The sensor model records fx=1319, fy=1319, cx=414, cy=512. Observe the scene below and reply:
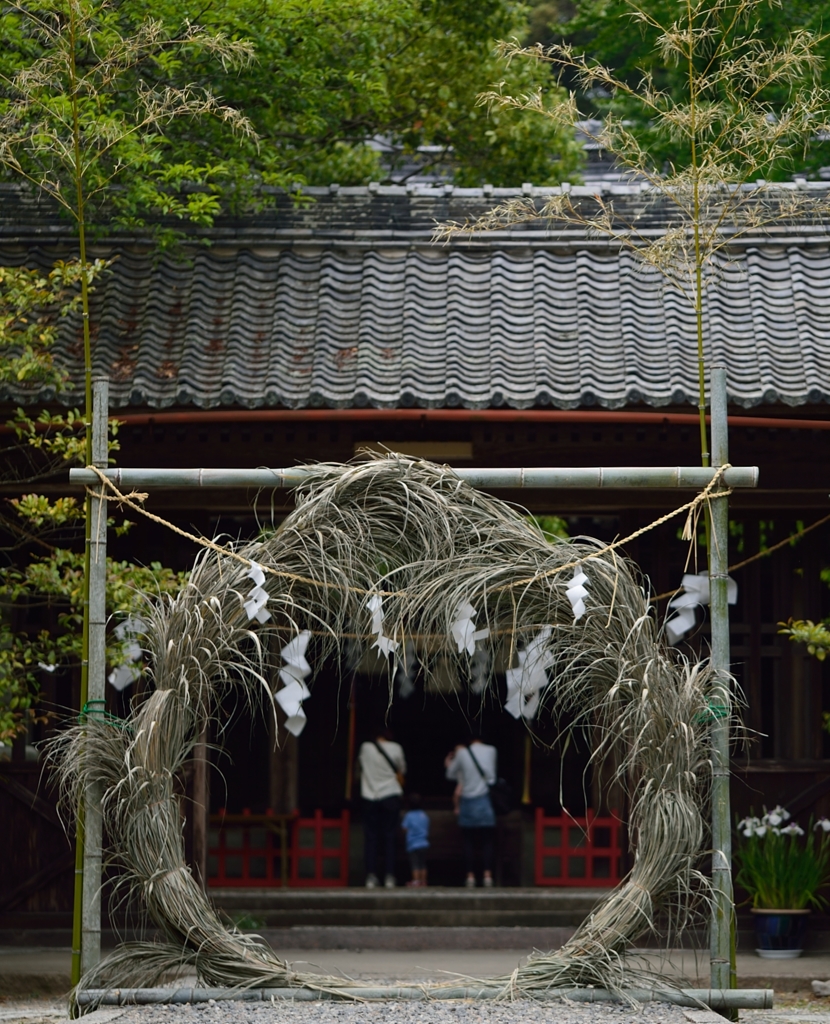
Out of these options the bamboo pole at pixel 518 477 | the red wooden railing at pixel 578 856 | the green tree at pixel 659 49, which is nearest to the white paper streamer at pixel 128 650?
the bamboo pole at pixel 518 477

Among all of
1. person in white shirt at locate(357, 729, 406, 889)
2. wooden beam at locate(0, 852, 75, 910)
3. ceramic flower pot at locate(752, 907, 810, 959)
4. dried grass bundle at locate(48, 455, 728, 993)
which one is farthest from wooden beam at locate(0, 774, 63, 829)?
ceramic flower pot at locate(752, 907, 810, 959)

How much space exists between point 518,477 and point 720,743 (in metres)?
1.25

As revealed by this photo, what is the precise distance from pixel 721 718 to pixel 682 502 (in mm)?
3387

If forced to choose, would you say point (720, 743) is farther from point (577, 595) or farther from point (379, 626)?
point (379, 626)

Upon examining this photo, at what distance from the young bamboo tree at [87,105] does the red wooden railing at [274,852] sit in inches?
184

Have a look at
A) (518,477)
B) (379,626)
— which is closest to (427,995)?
(379,626)

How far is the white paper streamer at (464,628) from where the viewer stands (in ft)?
16.2

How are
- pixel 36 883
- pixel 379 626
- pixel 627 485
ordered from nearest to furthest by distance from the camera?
pixel 379 626
pixel 627 485
pixel 36 883

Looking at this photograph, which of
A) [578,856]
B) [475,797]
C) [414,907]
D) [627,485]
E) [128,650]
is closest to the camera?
[627,485]

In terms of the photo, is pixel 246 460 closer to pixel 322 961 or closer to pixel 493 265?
pixel 493 265

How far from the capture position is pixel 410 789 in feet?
45.1

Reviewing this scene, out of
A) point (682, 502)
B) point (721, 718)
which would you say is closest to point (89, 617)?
point (721, 718)

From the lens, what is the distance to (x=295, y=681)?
5.08 metres

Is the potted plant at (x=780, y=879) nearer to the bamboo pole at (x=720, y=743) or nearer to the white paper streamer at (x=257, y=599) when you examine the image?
the bamboo pole at (x=720, y=743)
